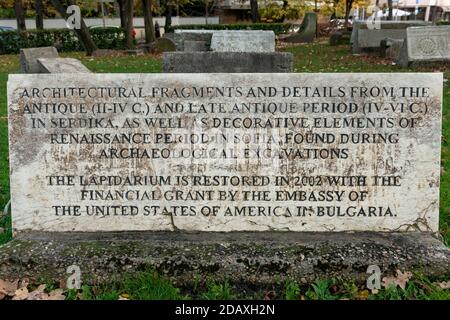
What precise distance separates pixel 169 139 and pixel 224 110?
1.41 ft

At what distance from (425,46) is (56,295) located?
13.4 meters

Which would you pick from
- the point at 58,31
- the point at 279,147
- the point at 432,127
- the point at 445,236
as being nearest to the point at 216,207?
the point at 279,147

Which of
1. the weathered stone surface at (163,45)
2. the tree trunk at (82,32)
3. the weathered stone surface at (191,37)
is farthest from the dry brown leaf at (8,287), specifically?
the tree trunk at (82,32)

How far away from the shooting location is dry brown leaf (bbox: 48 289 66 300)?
3.79m

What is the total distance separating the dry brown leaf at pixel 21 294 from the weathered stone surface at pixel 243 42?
7.47 metres

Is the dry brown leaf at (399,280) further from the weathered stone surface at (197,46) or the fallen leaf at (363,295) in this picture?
the weathered stone surface at (197,46)

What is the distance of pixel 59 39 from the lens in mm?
29062

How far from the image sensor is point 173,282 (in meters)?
3.90

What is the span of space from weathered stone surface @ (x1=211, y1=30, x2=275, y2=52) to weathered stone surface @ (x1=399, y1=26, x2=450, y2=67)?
546 cm

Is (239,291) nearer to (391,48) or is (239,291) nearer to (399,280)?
(399,280)

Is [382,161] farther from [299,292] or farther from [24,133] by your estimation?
[24,133]

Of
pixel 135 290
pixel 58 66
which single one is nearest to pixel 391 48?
pixel 58 66

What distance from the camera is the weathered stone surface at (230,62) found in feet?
29.4

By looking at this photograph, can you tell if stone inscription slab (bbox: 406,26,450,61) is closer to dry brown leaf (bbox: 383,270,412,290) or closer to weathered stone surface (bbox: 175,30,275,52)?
weathered stone surface (bbox: 175,30,275,52)
